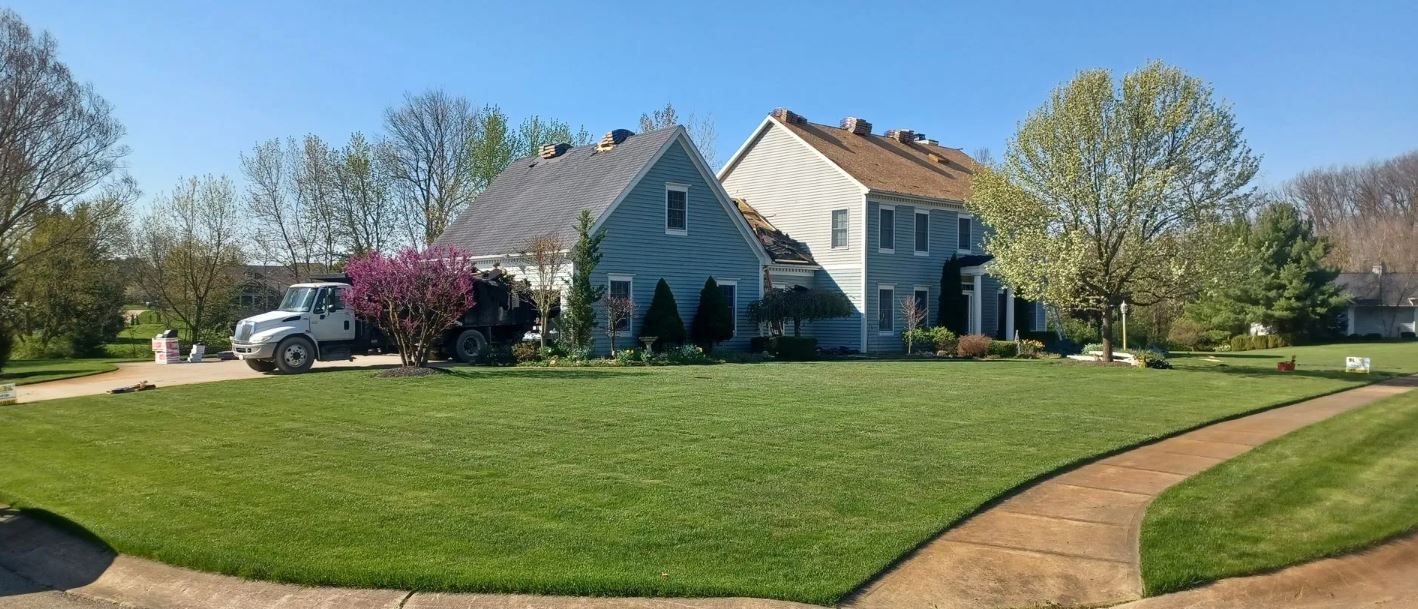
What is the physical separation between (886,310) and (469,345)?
14.5 m

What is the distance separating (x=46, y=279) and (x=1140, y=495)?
35.7 metres

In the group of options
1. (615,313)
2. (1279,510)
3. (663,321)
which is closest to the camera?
(1279,510)

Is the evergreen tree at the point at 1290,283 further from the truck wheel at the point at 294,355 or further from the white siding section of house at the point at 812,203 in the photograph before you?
the truck wheel at the point at 294,355

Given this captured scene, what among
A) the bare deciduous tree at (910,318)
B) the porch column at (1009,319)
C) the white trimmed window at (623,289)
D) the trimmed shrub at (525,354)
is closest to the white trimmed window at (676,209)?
the white trimmed window at (623,289)

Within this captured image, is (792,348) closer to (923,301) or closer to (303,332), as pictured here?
(923,301)

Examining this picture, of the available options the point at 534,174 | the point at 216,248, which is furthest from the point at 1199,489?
the point at 216,248

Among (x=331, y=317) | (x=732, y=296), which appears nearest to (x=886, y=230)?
(x=732, y=296)

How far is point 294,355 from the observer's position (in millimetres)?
20297

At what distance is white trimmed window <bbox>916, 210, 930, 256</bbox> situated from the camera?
32562 mm

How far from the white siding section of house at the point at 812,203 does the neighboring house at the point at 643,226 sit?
3.35m

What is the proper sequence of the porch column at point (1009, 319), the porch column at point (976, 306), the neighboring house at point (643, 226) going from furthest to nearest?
the porch column at point (1009, 319) → the porch column at point (976, 306) → the neighboring house at point (643, 226)

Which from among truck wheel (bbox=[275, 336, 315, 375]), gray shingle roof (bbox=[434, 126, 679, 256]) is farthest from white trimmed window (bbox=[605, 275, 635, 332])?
truck wheel (bbox=[275, 336, 315, 375])

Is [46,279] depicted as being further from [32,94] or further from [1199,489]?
[1199,489]

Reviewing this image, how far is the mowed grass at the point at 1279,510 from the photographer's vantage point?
6.24m
